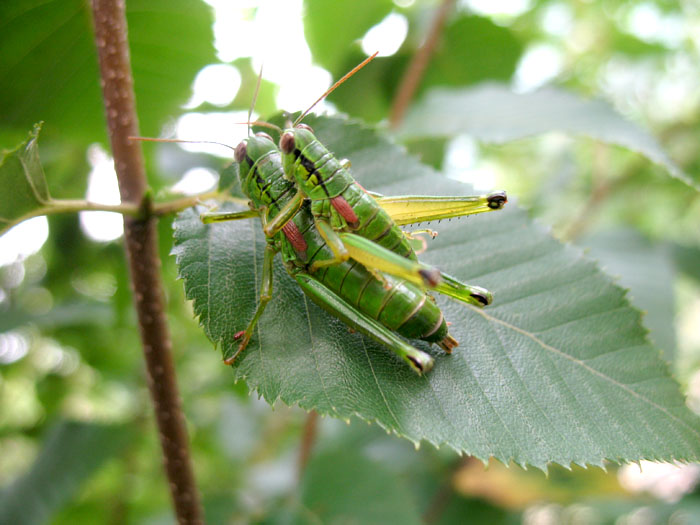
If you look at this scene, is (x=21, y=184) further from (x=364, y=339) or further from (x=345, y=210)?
(x=364, y=339)

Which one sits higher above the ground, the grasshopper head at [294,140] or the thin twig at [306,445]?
the grasshopper head at [294,140]

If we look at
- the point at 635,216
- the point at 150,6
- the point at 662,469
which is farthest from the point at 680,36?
the point at 150,6

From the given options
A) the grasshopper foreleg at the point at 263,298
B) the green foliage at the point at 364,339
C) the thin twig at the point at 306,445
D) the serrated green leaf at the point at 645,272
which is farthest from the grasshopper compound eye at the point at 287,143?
the serrated green leaf at the point at 645,272

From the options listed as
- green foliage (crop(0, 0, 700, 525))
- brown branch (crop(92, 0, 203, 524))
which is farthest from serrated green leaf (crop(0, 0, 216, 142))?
brown branch (crop(92, 0, 203, 524))

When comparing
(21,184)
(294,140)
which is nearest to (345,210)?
(294,140)

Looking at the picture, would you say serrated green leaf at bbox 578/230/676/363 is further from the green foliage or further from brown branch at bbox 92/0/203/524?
brown branch at bbox 92/0/203/524

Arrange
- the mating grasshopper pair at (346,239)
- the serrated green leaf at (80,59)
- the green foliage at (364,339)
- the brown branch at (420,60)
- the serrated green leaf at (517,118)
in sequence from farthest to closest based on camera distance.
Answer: the brown branch at (420,60)
the serrated green leaf at (517,118)
the serrated green leaf at (80,59)
the mating grasshopper pair at (346,239)
the green foliage at (364,339)

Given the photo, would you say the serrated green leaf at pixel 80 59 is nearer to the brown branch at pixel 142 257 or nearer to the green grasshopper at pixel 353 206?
the brown branch at pixel 142 257
